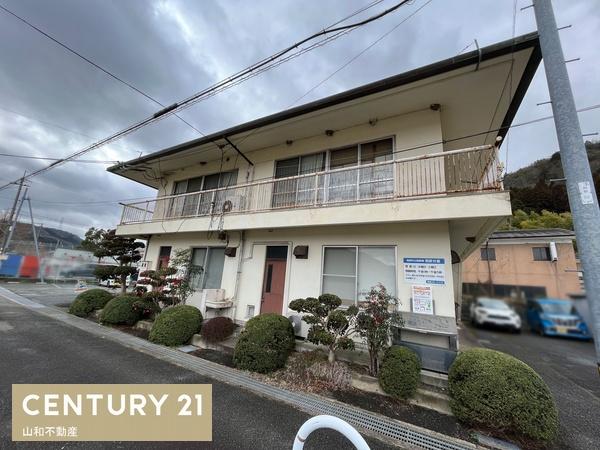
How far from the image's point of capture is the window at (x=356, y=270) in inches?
235

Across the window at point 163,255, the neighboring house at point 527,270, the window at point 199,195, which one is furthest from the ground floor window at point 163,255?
the neighboring house at point 527,270

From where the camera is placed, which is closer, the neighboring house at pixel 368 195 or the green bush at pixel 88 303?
the neighboring house at pixel 368 195

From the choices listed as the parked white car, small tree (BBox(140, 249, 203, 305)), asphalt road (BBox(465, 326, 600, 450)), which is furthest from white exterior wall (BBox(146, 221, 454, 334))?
the parked white car

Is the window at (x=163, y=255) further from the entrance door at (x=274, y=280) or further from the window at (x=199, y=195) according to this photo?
the entrance door at (x=274, y=280)

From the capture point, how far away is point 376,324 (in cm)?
453

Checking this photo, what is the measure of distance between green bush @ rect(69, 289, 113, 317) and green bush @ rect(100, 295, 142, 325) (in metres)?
1.89

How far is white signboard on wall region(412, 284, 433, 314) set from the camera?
17.1 feet

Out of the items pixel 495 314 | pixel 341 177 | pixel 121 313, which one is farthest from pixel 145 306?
pixel 495 314

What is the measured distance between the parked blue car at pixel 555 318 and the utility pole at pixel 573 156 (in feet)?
2.26

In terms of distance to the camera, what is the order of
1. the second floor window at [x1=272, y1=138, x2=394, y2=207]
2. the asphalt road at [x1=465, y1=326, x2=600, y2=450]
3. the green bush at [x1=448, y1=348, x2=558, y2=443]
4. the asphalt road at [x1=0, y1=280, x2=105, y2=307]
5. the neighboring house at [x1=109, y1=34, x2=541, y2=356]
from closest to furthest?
1. the asphalt road at [x1=465, y1=326, x2=600, y2=450]
2. the green bush at [x1=448, y1=348, x2=558, y2=443]
3. the neighboring house at [x1=109, y1=34, x2=541, y2=356]
4. the second floor window at [x1=272, y1=138, x2=394, y2=207]
5. the asphalt road at [x1=0, y1=280, x2=105, y2=307]

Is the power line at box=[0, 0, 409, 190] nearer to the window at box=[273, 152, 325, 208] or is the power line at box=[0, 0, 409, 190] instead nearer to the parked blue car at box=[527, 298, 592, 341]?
the window at box=[273, 152, 325, 208]

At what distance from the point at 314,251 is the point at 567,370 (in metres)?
5.20

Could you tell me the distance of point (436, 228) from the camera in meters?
5.57

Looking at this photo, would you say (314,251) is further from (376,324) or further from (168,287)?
(168,287)
